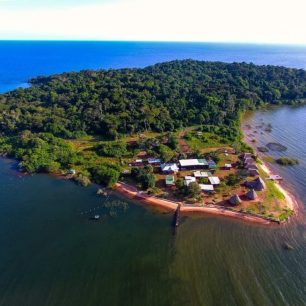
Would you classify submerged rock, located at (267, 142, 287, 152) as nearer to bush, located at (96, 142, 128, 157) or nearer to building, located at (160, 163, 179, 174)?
building, located at (160, 163, 179, 174)

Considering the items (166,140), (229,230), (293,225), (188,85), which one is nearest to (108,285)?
(229,230)

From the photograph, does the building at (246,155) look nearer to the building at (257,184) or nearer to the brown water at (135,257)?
the building at (257,184)

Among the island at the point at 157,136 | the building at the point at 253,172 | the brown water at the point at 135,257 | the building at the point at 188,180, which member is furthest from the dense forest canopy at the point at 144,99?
the brown water at the point at 135,257

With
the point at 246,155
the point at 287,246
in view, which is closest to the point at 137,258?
the point at 287,246

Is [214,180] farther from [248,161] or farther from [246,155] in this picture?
A: [246,155]

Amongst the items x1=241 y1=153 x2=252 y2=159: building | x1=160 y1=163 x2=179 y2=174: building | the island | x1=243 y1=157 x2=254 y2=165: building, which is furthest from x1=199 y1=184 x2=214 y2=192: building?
x1=241 y1=153 x2=252 y2=159: building

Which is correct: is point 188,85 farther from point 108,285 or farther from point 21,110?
point 108,285
